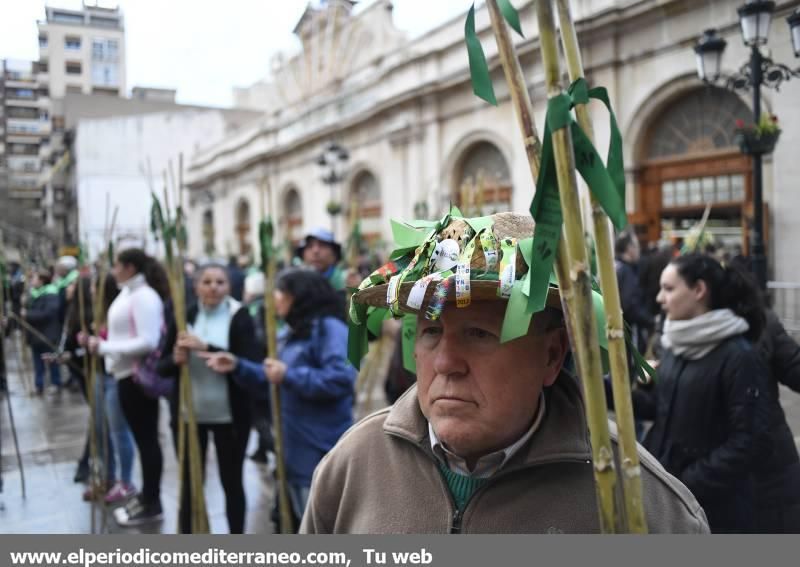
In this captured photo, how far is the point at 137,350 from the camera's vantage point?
4.43 m

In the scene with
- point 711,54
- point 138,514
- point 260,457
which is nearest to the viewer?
point 138,514

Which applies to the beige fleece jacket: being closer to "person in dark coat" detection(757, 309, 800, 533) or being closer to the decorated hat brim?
the decorated hat brim

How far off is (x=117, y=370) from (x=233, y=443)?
1.16m

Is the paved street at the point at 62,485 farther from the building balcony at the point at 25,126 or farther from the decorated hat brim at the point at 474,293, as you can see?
the decorated hat brim at the point at 474,293

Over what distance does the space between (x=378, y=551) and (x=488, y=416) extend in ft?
1.27

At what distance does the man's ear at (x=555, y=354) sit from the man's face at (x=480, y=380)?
57 mm

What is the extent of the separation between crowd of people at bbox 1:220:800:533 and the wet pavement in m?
0.24

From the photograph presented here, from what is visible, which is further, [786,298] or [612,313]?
[786,298]

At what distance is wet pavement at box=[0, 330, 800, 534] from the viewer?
4.61 metres

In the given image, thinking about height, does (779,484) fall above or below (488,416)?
below

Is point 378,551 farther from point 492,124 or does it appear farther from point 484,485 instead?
point 492,124

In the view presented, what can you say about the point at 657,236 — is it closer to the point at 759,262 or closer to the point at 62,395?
the point at 759,262

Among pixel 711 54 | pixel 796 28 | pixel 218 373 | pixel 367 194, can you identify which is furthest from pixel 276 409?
pixel 367 194

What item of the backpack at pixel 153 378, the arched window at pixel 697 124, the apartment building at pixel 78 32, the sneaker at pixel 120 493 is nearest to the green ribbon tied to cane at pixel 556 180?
the apartment building at pixel 78 32
